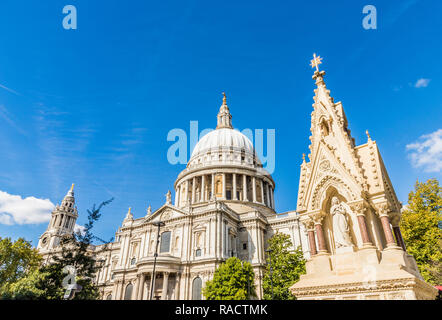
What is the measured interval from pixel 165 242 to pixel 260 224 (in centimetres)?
1697

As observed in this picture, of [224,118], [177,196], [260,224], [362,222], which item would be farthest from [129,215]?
[362,222]

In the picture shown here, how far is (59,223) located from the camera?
86.2m

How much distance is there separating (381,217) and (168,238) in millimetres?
42878

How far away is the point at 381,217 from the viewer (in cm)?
983

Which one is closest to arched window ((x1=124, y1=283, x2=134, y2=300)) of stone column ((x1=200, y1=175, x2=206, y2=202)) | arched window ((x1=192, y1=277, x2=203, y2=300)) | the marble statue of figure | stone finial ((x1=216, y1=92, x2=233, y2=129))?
arched window ((x1=192, y1=277, x2=203, y2=300))

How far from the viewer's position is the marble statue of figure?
33.1 ft

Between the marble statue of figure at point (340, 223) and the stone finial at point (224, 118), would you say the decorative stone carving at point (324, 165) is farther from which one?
the stone finial at point (224, 118)

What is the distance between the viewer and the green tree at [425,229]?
25.0 metres

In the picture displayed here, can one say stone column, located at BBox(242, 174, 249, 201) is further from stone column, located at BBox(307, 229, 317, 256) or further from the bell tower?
the bell tower

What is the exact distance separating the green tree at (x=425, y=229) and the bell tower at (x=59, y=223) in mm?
86332

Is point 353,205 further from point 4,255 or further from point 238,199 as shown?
point 238,199

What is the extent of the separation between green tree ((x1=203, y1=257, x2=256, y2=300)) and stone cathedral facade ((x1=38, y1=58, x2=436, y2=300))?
731 cm

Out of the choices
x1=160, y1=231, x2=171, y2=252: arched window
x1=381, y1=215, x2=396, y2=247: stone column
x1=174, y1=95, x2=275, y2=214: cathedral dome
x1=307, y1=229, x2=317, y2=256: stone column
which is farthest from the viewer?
x1=174, y1=95, x2=275, y2=214: cathedral dome
